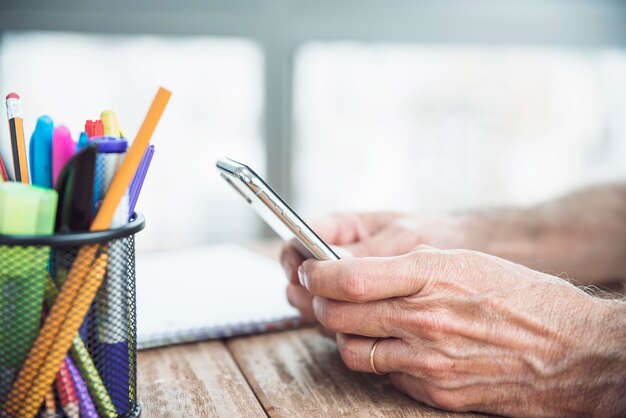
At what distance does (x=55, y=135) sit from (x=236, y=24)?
1687 millimetres

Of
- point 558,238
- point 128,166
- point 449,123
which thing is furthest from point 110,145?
point 449,123

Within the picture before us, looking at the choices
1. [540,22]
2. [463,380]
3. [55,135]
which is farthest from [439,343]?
[540,22]

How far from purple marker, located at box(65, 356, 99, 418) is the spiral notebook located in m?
0.25

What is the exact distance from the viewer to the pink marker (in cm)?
47

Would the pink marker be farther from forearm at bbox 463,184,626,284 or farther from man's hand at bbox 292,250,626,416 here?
forearm at bbox 463,184,626,284

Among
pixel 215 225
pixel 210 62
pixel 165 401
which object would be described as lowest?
pixel 215 225

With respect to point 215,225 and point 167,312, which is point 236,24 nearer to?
point 215,225

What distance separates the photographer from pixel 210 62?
2096mm

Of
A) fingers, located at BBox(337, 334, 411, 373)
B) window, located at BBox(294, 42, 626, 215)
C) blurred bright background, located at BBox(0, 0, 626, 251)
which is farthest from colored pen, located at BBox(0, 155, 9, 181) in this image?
window, located at BBox(294, 42, 626, 215)

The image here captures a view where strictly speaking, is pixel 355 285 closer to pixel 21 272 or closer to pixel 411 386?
pixel 411 386

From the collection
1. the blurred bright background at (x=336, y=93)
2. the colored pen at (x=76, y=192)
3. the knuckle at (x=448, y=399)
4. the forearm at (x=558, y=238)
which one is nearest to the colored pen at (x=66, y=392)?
the colored pen at (x=76, y=192)

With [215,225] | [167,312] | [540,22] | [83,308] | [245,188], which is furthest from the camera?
[540,22]

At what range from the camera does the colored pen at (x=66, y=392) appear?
460 mm

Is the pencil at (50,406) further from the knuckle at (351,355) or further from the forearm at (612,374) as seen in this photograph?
the forearm at (612,374)
